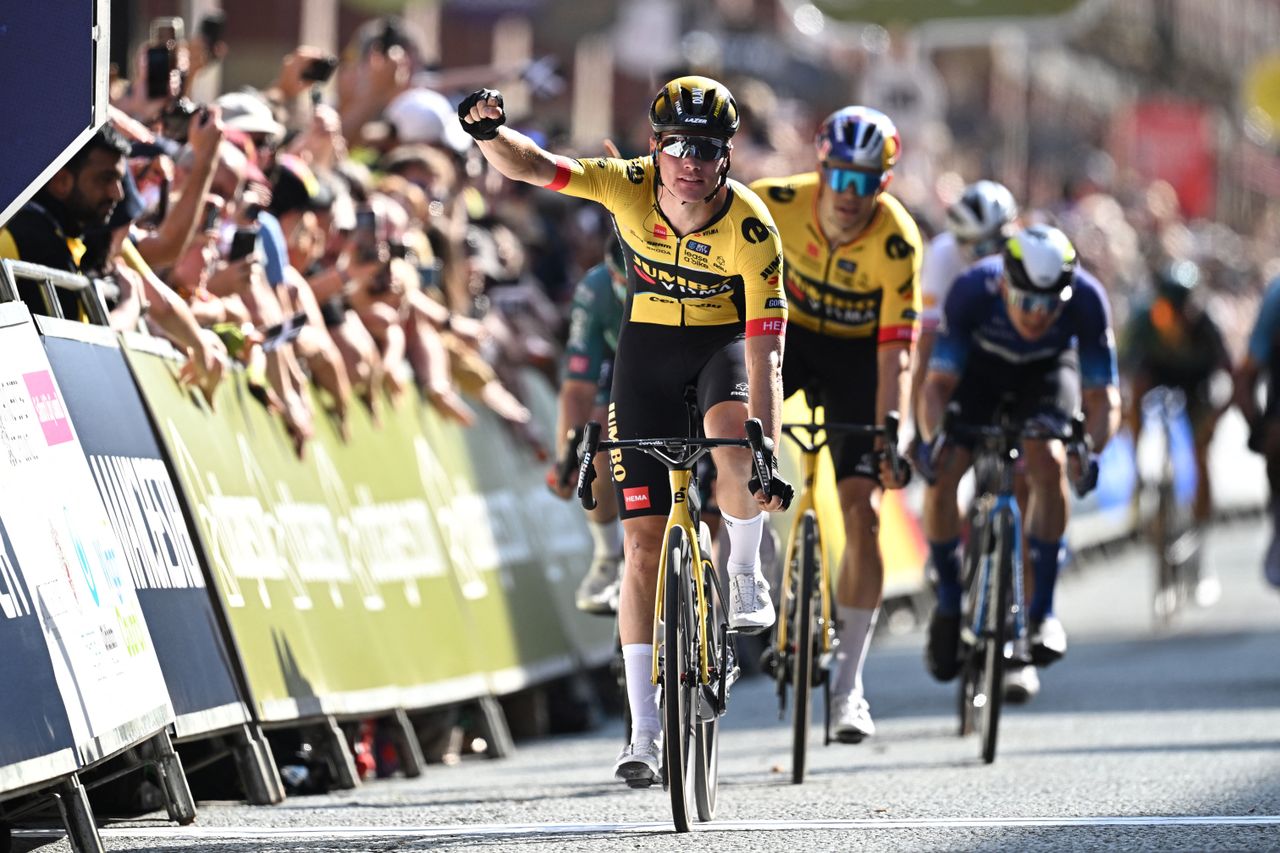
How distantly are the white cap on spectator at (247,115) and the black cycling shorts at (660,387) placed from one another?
2.95m

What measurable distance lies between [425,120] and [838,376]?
3.62 metres

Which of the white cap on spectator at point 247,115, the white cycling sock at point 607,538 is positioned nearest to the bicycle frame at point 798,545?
the white cycling sock at point 607,538

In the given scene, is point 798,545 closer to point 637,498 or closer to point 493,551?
point 637,498

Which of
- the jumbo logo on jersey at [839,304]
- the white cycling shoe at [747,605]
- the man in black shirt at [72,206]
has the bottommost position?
the white cycling shoe at [747,605]

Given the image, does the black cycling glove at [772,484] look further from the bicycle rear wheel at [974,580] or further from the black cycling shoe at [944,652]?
the black cycling shoe at [944,652]

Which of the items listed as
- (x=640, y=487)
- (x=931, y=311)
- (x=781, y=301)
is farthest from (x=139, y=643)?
(x=931, y=311)

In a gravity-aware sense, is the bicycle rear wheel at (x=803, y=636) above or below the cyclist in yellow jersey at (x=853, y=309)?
below

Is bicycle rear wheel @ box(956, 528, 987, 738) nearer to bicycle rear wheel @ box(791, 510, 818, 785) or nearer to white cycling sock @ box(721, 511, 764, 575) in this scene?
bicycle rear wheel @ box(791, 510, 818, 785)

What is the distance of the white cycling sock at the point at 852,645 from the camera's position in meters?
9.89

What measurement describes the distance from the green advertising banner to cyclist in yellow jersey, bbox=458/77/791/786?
1.63 metres

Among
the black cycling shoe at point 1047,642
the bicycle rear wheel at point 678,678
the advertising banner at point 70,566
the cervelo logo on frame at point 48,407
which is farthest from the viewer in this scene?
the black cycling shoe at point 1047,642

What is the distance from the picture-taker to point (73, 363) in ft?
26.3

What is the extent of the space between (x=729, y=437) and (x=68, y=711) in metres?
2.18

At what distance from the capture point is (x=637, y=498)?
8.21 m
